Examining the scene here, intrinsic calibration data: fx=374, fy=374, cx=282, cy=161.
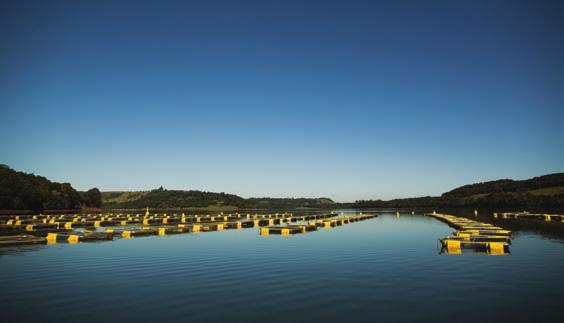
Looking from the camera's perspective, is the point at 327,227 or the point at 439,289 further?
the point at 327,227

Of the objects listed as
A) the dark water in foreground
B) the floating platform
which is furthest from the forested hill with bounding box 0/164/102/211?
the dark water in foreground

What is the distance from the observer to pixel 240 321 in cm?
1759

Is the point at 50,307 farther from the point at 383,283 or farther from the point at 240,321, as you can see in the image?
the point at 383,283

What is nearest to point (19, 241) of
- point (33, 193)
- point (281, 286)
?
point (281, 286)

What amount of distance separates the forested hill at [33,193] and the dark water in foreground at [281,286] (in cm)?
11808

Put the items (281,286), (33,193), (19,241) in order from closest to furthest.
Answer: (281,286) → (19,241) → (33,193)

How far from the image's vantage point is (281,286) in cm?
2509

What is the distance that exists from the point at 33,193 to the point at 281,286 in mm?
153155

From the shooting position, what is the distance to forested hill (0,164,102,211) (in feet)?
451

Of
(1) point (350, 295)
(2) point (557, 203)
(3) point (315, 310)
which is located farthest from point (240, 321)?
(2) point (557, 203)

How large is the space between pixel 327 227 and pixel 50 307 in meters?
72.2

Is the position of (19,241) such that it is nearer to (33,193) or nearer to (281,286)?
(281,286)

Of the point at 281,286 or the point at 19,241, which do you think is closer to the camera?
the point at 281,286

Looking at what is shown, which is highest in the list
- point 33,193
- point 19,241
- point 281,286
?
point 33,193
